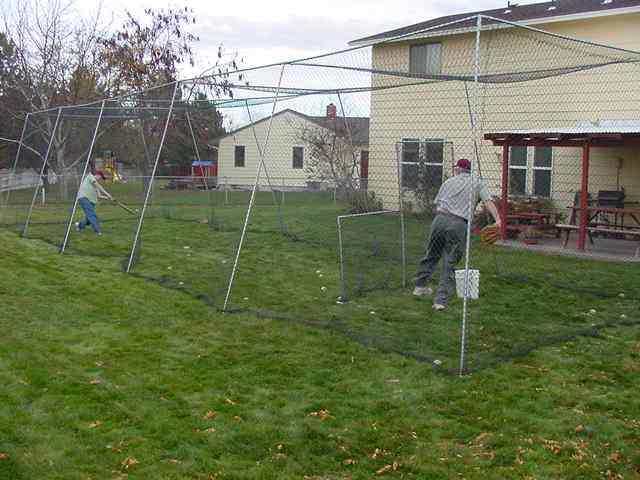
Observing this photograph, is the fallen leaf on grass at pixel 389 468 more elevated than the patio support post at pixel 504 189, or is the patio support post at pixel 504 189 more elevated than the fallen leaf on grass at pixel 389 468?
the patio support post at pixel 504 189

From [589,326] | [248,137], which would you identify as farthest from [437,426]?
[248,137]

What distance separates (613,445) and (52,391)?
12.6 ft

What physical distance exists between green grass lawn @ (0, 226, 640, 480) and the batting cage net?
1.64 feet

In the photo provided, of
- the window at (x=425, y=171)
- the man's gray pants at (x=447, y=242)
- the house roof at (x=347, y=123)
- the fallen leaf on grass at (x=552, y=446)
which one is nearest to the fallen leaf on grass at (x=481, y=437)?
the fallen leaf on grass at (x=552, y=446)

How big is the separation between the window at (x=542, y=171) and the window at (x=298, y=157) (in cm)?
520

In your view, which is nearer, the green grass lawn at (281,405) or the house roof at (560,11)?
the green grass lawn at (281,405)

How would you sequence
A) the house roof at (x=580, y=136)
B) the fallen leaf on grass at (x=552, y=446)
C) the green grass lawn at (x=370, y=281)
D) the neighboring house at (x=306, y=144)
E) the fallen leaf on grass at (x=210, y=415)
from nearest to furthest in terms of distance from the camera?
the fallen leaf on grass at (x=552, y=446) < the fallen leaf on grass at (x=210, y=415) < the green grass lawn at (x=370, y=281) < the house roof at (x=580, y=136) < the neighboring house at (x=306, y=144)

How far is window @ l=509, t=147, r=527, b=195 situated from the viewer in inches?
642

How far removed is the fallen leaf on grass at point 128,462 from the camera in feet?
13.6

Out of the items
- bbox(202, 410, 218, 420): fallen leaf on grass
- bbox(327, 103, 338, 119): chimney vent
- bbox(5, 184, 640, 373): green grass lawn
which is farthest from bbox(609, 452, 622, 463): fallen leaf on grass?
bbox(327, 103, 338, 119): chimney vent

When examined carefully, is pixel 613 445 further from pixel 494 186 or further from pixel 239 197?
pixel 239 197

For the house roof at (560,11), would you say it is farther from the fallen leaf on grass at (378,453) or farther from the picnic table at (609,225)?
the fallen leaf on grass at (378,453)

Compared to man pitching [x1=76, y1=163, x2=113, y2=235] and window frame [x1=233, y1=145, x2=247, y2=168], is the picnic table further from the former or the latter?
man pitching [x1=76, y1=163, x2=113, y2=235]

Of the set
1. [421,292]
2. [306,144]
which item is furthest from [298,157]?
[421,292]
